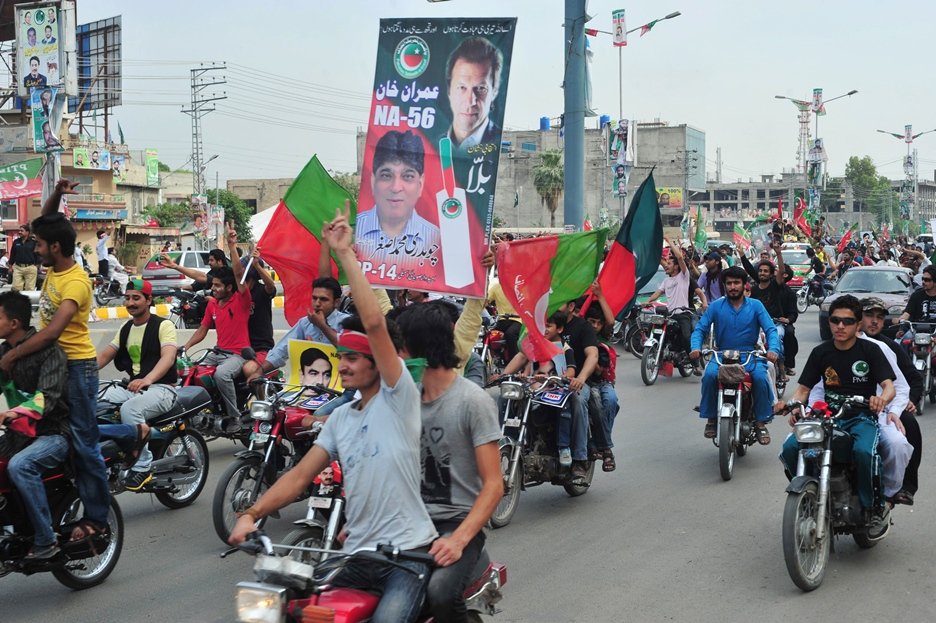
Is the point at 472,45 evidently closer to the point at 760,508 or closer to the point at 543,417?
the point at 543,417

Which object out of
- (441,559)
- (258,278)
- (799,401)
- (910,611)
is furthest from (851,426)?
(258,278)

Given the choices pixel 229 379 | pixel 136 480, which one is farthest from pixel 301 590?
pixel 229 379

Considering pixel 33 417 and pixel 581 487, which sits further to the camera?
pixel 581 487

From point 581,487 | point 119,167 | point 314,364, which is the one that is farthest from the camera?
point 119,167

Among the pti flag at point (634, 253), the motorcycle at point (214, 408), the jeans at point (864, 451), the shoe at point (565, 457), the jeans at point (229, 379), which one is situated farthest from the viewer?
the pti flag at point (634, 253)

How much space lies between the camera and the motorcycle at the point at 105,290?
29.8 metres

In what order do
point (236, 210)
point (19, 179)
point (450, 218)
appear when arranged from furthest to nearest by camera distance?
1. point (236, 210)
2. point (19, 179)
3. point (450, 218)

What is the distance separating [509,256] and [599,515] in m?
2.17

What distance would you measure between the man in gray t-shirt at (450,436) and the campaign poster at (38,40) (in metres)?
39.7

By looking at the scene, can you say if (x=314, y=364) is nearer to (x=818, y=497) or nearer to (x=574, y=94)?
(x=818, y=497)

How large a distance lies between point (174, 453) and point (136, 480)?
2.19ft

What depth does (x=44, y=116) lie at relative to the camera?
32969 millimetres

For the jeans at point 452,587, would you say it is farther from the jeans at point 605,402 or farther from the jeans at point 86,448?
the jeans at point 605,402

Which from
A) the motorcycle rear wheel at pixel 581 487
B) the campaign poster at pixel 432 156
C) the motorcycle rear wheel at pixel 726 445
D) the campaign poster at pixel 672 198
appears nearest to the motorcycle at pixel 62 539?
the campaign poster at pixel 432 156
